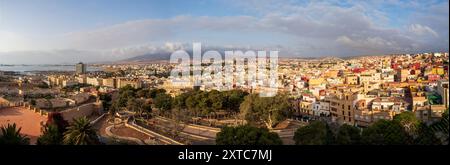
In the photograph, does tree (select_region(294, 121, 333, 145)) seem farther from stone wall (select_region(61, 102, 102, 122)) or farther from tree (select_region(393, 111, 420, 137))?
stone wall (select_region(61, 102, 102, 122))

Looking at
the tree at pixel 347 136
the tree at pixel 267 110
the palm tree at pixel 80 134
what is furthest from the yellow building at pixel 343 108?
the palm tree at pixel 80 134

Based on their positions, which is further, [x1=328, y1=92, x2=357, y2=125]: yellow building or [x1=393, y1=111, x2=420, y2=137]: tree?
[x1=328, y1=92, x2=357, y2=125]: yellow building

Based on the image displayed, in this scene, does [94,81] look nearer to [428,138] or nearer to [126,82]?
[126,82]

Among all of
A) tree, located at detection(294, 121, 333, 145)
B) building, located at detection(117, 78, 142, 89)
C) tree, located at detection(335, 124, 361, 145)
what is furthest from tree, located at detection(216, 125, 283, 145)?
building, located at detection(117, 78, 142, 89)

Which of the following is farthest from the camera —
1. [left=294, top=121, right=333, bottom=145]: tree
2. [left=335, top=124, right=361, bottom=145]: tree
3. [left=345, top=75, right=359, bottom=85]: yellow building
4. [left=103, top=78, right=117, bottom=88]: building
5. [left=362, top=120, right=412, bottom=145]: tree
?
[left=103, top=78, right=117, bottom=88]: building

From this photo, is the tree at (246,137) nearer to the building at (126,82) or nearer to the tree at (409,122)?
the tree at (409,122)
